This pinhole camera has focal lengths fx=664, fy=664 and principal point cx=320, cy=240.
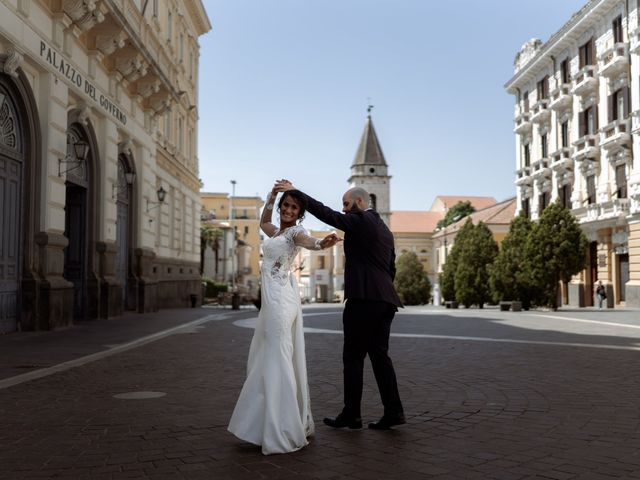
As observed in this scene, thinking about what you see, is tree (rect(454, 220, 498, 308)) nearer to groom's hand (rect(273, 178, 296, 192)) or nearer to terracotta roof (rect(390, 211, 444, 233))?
groom's hand (rect(273, 178, 296, 192))

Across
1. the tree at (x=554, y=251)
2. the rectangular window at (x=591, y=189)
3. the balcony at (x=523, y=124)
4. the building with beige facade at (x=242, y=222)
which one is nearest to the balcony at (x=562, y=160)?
the rectangular window at (x=591, y=189)

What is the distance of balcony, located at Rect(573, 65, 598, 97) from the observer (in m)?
35.0

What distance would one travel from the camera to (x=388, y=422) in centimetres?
525

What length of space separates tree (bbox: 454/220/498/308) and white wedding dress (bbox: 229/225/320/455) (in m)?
34.9

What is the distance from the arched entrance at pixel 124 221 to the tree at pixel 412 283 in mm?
45120

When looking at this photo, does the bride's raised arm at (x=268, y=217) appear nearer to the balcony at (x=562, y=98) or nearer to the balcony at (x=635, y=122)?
the balcony at (x=635, y=122)

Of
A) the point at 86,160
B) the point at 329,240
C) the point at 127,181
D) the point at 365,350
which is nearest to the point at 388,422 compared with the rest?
the point at 365,350

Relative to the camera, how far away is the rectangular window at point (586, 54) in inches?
1416

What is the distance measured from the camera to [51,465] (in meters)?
4.25

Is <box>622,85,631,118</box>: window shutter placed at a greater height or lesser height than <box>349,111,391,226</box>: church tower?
lesser

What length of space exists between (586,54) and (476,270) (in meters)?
13.5

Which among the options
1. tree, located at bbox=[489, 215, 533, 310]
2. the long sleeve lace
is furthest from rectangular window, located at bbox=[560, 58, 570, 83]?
the long sleeve lace

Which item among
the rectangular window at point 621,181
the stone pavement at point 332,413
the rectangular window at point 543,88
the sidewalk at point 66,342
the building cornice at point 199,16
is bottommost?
the stone pavement at point 332,413

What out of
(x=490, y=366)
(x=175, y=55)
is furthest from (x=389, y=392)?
(x=175, y=55)
